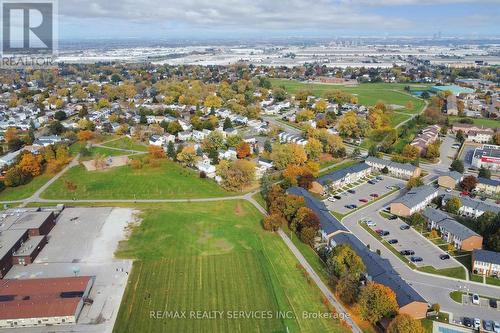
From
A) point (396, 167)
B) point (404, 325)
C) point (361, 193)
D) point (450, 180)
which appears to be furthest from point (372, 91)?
point (404, 325)

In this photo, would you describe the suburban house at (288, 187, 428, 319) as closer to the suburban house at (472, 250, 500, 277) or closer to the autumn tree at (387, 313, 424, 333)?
the autumn tree at (387, 313, 424, 333)

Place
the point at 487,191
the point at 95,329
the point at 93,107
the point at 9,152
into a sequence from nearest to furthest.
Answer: the point at 95,329 → the point at 487,191 → the point at 9,152 → the point at 93,107

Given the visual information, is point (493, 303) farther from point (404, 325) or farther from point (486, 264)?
point (404, 325)

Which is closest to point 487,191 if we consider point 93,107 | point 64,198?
point 64,198

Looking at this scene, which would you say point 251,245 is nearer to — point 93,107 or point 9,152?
point 9,152

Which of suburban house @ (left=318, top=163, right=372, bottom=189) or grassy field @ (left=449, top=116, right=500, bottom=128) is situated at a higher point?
grassy field @ (left=449, top=116, right=500, bottom=128)

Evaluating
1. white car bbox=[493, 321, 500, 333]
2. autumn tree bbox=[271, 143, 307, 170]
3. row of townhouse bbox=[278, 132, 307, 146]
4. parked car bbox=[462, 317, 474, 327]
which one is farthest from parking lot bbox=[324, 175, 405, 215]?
white car bbox=[493, 321, 500, 333]
